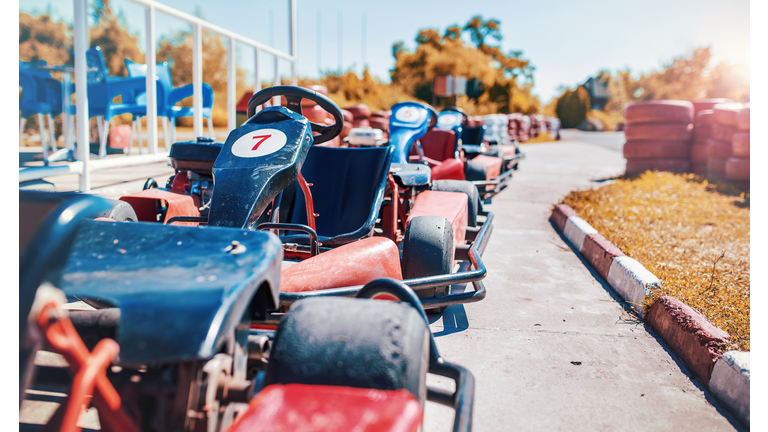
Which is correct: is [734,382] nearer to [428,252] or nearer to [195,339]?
[428,252]

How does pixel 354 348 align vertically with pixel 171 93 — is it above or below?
below

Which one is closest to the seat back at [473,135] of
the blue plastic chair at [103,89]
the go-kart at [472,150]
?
the go-kart at [472,150]

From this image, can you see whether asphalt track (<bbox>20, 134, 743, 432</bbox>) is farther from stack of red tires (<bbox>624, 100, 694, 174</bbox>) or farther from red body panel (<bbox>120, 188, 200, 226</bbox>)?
stack of red tires (<bbox>624, 100, 694, 174</bbox>)

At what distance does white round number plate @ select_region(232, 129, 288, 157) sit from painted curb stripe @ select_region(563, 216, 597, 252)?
2911 millimetres

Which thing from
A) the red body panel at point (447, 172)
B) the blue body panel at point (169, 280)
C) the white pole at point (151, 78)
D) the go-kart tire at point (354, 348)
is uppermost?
the white pole at point (151, 78)

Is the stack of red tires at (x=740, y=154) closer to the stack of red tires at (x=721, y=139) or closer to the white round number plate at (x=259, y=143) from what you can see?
the stack of red tires at (x=721, y=139)

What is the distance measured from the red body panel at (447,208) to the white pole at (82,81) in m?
3.09

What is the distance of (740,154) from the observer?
24.5 ft

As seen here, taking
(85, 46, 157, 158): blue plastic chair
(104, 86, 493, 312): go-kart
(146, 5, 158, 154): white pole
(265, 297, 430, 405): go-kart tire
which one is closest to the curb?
(104, 86, 493, 312): go-kart

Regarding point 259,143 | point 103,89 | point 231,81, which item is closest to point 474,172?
point 231,81

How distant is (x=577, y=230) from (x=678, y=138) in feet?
18.1

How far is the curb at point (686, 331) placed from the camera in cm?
197

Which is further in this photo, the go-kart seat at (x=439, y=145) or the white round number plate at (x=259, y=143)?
the go-kart seat at (x=439, y=145)
